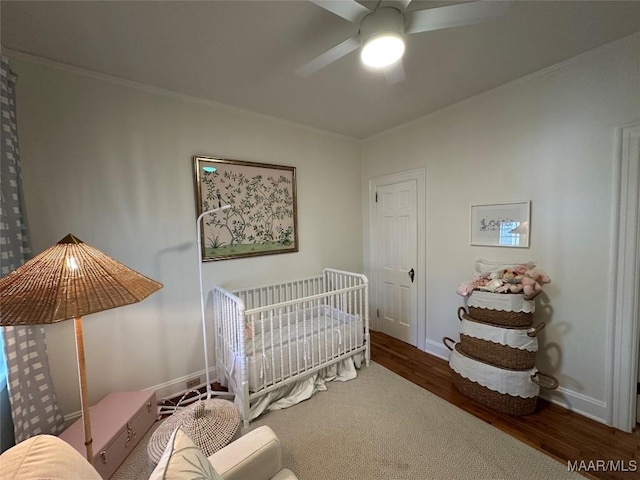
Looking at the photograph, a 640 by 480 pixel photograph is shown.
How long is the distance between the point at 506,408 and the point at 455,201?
1.71 m

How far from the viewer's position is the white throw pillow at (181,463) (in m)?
0.65

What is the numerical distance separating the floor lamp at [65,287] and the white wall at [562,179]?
2588 mm

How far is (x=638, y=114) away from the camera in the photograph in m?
1.59

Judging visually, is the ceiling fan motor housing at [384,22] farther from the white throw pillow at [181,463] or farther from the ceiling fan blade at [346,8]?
the white throw pillow at [181,463]

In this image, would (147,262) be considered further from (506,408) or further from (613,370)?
(613,370)

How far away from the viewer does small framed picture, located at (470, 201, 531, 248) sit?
6.77ft

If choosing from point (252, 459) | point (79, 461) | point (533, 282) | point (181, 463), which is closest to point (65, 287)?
point (79, 461)

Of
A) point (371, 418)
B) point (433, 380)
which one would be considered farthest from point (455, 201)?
point (371, 418)

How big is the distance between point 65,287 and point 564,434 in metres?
2.79

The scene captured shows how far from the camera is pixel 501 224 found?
2191 mm

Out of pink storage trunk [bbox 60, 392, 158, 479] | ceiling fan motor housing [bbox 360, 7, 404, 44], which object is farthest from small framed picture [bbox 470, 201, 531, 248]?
pink storage trunk [bbox 60, 392, 158, 479]

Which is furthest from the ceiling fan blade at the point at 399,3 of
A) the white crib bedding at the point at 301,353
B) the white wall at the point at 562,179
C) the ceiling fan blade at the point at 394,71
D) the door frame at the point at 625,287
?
the white crib bedding at the point at 301,353

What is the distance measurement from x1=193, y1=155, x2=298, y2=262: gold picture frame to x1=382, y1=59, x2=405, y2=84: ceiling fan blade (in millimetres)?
1451

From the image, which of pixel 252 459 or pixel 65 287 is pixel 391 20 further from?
pixel 252 459
